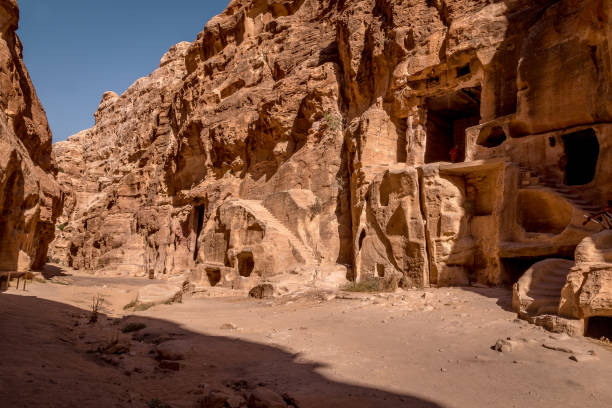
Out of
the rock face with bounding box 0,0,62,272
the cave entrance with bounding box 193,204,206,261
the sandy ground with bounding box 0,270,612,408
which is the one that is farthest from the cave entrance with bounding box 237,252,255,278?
the cave entrance with bounding box 193,204,206,261

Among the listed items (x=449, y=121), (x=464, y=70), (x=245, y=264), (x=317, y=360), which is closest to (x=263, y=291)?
(x=245, y=264)

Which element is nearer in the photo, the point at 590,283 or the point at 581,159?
the point at 590,283

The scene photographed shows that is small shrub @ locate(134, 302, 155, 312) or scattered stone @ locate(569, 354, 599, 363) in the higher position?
scattered stone @ locate(569, 354, 599, 363)

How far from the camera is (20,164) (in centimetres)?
1288

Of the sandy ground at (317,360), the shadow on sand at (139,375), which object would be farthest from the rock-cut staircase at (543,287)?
the shadow on sand at (139,375)

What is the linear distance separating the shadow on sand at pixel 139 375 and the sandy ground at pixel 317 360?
0.7 inches

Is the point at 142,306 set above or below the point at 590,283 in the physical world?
below

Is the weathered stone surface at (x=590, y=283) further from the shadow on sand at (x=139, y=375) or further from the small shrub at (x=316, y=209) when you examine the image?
the small shrub at (x=316, y=209)

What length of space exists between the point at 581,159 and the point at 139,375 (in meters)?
13.2

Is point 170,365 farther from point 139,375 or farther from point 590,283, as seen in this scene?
point 590,283

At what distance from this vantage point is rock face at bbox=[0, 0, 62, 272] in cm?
1276

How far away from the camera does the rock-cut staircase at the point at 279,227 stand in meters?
16.1

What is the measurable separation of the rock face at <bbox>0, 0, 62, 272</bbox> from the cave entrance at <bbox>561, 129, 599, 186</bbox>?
16.1 m

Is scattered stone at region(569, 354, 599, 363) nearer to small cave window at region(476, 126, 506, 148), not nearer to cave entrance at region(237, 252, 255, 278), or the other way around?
small cave window at region(476, 126, 506, 148)
